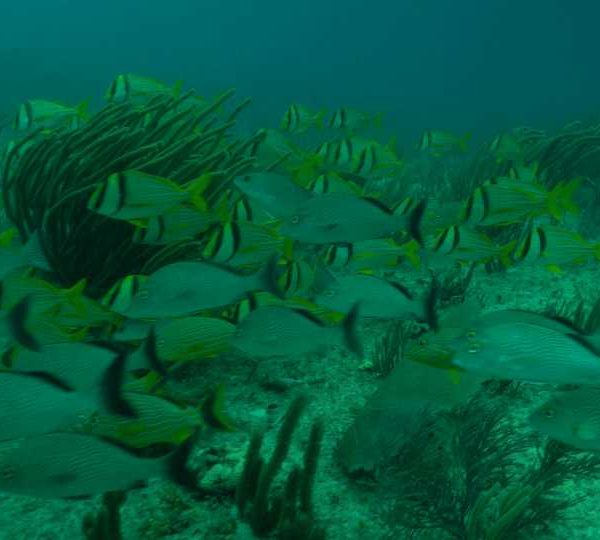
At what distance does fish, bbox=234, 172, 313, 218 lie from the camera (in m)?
4.79

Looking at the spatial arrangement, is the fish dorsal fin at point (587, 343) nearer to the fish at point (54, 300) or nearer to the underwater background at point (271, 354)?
the underwater background at point (271, 354)

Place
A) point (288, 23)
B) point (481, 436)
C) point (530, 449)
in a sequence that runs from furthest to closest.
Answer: point (288, 23)
point (530, 449)
point (481, 436)

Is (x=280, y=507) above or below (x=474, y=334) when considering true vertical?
below

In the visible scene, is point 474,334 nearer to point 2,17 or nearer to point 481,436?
point 481,436

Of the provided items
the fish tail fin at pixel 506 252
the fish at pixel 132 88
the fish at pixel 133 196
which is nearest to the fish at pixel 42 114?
the fish at pixel 132 88

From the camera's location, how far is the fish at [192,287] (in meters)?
3.33

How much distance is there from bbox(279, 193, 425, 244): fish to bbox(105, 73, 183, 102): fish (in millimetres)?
3918

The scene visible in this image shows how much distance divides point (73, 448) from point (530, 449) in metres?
3.11

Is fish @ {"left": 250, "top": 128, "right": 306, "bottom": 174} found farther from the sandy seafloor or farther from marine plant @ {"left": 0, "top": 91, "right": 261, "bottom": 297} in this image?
the sandy seafloor

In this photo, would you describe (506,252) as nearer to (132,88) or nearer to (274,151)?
(274,151)

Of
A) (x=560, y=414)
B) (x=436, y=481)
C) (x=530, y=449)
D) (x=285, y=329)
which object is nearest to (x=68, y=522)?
(x=285, y=329)

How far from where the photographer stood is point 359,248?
5.02 metres

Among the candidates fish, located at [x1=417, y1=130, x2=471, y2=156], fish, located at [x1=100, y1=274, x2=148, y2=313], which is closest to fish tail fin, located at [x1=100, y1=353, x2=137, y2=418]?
fish, located at [x1=100, y1=274, x2=148, y2=313]

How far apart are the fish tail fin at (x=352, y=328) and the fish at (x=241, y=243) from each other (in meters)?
1.10
